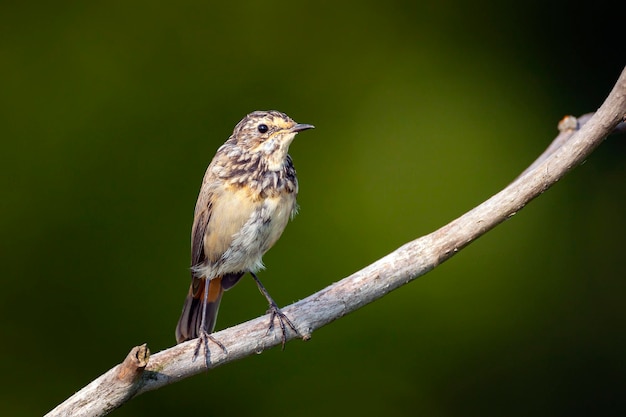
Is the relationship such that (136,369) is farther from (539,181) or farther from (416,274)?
(539,181)

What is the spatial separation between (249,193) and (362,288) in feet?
2.03

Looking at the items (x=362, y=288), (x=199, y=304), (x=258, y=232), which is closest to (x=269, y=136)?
(x=258, y=232)

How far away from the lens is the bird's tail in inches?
145

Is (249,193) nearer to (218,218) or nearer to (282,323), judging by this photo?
(218,218)

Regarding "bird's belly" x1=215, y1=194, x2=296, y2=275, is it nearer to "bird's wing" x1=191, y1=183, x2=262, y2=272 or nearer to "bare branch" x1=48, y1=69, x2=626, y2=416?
"bird's wing" x1=191, y1=183, x2=262, y2=272

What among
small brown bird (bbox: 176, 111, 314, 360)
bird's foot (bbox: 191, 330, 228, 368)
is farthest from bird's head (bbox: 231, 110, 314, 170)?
bird's foot (bbox: 191, 330, 228, 368)

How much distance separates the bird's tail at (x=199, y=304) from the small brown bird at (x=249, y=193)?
174 millimetres

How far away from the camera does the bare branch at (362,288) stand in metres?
2.80

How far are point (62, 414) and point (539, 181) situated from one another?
71.6 inches

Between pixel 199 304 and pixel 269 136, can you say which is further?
pixel 199 304

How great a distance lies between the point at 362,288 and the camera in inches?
122

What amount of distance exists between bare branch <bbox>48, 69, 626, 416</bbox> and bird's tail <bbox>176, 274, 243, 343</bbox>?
587 mm

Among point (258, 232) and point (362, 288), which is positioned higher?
point (258, 232)

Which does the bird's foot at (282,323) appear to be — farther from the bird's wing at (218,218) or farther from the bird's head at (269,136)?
the bird's head at (269,136)
